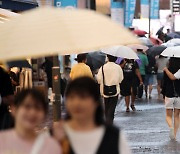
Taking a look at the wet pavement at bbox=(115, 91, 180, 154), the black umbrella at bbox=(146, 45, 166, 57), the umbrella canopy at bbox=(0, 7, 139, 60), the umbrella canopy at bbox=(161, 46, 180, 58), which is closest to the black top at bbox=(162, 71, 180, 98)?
the umbrella canopy at bbox=(161, 46, 180, 58)

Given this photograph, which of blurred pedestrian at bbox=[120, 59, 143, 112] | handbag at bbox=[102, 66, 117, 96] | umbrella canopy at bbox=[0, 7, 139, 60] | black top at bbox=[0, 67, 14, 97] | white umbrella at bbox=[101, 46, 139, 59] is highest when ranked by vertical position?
umbrella canopy at bbox=[0, 7, 139, 60]

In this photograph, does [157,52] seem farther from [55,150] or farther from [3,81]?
[55,150]

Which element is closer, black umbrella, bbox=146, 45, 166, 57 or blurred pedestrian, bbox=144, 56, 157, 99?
black umbrella, bbox=146, 45, 166, 57

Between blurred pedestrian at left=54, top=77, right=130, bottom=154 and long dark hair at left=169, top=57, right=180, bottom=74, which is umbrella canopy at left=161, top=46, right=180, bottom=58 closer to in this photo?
long dark hair at left=169, top=57, right=180, bottom=74

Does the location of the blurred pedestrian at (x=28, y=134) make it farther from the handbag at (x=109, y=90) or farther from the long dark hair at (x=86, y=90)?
the handbag at (x=109, y=90)

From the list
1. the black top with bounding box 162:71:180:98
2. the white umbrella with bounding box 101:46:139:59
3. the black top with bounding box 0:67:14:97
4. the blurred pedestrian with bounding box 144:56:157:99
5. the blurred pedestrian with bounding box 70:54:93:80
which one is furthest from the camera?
the blurred pedestrian with bounding box 144:56:157:99

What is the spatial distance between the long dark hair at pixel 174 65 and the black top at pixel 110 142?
306 inches

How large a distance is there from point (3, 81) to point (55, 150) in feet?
8.38

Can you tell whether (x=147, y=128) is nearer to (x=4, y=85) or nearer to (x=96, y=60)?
(x=96, y=60)

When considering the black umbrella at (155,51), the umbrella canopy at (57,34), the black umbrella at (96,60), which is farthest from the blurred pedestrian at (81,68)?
the black umbrella at (155,51)

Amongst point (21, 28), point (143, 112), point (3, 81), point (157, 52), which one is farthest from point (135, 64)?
point (21, 28)

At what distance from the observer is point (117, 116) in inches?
652

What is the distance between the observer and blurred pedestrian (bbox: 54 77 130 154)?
12.8 ft

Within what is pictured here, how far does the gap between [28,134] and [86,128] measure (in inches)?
15.2
